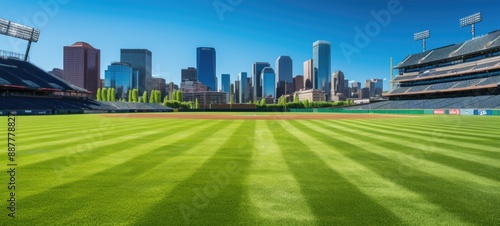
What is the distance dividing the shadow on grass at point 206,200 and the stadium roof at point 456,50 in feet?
254

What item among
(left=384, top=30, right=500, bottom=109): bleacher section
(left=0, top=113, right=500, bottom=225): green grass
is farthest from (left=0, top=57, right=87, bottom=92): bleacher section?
(left=384, top=30, right=500, bottom=109): bleacher section

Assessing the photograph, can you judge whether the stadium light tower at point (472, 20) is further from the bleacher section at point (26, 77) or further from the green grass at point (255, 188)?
the bleacher section at point (26, 77)

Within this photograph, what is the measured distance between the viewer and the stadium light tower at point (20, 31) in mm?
64125

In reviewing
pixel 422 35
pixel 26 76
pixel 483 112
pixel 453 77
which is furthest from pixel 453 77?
pixel 26 76

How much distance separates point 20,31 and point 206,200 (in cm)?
9018

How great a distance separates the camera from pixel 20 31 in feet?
225

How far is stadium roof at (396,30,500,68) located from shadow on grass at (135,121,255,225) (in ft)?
254

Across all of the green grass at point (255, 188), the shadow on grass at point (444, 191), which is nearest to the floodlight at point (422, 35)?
the green grass at point (255, 188)

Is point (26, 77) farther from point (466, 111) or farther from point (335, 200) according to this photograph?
point (466, 111)

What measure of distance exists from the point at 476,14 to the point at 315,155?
88625 mm

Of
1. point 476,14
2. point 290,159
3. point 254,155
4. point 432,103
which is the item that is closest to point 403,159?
point 290,159

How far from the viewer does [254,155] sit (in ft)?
29.6

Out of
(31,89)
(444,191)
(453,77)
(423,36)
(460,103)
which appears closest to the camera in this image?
(444,191)

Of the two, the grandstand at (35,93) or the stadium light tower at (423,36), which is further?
the stadium light tower at (423,36)
